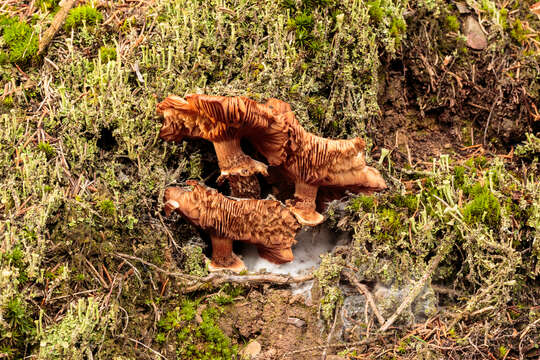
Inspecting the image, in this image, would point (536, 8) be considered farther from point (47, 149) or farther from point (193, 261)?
point (47, 149)

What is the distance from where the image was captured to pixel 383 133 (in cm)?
461

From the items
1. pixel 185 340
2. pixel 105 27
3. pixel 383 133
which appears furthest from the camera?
pixel 383 133

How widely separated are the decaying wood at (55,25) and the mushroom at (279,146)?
1245 millimetres

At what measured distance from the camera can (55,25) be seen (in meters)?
4.18

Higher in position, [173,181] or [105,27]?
[105,27]

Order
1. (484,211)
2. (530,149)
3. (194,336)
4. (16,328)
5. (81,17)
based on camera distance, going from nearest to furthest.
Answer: (16,328) < (194,336) < (484,211) < (81,17) < (530,149)

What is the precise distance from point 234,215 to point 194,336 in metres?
0.89

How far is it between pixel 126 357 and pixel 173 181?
1.33 metres

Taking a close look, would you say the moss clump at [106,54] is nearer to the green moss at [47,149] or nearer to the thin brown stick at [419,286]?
the green moss at [47,149]

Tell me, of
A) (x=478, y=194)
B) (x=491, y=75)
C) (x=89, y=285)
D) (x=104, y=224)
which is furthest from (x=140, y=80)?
(x=491, y=75)

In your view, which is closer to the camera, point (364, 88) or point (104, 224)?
point (104, 224)

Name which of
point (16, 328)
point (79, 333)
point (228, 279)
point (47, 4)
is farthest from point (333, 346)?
point (47, 4)

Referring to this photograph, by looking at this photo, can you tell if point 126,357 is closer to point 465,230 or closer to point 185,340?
point 185,340

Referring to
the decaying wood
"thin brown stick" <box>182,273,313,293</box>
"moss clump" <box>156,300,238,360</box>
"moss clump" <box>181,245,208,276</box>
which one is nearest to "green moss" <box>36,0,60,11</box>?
the decaying wood
